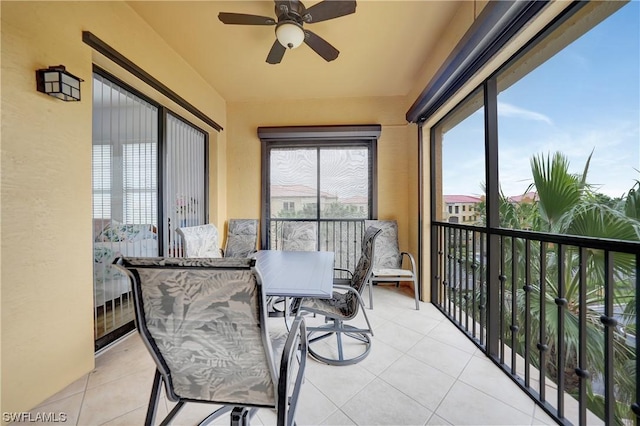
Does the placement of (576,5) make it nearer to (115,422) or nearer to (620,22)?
(620,22)

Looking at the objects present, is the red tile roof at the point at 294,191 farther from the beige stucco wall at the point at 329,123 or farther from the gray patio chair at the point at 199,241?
the gray patio chair at the point at 199,241

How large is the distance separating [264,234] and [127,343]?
6.49ft

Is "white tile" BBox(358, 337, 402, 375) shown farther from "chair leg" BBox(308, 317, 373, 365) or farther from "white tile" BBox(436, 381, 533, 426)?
"white tile" BBox(436, 381, 533, 426)

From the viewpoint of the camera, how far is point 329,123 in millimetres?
3504

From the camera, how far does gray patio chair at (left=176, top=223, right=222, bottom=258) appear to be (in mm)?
2066

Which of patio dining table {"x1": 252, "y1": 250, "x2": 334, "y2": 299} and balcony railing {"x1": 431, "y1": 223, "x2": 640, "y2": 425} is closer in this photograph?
balcony railing {"x1": 431, "y1": 223, "x2": 640, "y2": 425}

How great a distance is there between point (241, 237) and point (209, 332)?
251cm

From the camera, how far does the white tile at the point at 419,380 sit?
54.2 inches

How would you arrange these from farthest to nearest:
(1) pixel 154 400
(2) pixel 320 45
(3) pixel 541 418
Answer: (2) pixel 320 45
(3) pixel 541 418
(1) pixel 154 400

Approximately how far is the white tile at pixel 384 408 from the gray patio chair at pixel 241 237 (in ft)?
6.75

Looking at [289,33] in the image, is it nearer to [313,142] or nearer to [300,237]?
[313,142]

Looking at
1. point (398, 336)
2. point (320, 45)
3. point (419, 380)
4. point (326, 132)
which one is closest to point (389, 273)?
point (398, 336)

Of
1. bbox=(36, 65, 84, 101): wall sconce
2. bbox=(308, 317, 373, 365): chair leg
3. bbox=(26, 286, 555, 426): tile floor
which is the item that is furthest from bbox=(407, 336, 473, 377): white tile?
bbox=(36, 65, 84, 101): wall sconce

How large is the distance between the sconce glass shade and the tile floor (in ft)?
7.92
